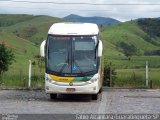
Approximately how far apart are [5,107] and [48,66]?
3988 mm

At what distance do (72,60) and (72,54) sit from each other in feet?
0.91

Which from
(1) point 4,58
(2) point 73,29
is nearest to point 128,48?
(1) point 4,58

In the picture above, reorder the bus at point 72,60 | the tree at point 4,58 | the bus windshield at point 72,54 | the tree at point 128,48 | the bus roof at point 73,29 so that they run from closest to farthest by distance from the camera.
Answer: the bus at point 72,60, the bus windshield at point 72,54, the bus roof at point 73,29, the tree at point 4,58, the tree at point 128,48

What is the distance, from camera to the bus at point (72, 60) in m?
21.6

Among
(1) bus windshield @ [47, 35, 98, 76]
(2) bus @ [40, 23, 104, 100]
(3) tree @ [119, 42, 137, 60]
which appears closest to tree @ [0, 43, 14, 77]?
(2) bus @ [40, 23, 104, 100]

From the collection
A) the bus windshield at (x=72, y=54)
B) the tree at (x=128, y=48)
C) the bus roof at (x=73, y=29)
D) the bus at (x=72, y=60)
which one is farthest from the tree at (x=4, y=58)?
the tree at (x=128, y=48)

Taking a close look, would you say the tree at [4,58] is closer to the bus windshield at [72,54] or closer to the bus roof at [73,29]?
the bus roof at [73,29]

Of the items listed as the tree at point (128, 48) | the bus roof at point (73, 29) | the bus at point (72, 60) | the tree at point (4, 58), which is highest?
the bus roof at point (73, 29)

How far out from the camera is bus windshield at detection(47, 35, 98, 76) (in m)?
22.0

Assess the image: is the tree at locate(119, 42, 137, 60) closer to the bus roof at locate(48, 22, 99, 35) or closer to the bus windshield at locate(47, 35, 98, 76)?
the bus roof at locate(48, 22, 99, 35)

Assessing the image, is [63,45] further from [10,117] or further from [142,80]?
[142,80]

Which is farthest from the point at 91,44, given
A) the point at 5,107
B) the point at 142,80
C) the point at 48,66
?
the point at 142,80

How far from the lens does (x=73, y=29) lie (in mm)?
22672

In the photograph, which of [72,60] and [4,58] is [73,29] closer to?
[72,60]
